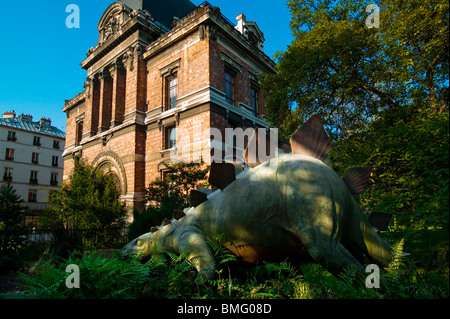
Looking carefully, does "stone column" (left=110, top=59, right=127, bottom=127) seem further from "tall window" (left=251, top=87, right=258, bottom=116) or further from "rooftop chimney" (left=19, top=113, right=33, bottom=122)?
"rooftop chimney" (left=19, top=113, right=33, bottom=122)

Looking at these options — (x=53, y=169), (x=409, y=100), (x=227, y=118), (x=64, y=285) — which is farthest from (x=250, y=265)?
(x=53, y=169)

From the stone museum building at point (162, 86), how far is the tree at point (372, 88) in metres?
5.18

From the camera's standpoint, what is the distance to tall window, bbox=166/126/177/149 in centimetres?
1585

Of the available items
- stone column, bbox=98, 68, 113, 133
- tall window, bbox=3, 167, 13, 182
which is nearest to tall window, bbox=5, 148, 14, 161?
tall window, bbox=3, 167, 13, 182

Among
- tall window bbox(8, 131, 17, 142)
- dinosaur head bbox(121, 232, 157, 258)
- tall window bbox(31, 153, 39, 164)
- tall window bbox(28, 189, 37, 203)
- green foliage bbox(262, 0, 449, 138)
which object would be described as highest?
tall window bbox(8, 131, 17, 142)

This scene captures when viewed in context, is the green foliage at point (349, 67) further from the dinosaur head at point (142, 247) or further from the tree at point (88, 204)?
the tree at point (88, 204)

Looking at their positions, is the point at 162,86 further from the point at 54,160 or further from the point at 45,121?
the point at 45,121

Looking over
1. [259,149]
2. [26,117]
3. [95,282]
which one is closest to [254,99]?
[259,149]

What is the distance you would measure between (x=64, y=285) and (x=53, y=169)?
44.1 m

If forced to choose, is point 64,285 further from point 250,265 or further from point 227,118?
point 227,118

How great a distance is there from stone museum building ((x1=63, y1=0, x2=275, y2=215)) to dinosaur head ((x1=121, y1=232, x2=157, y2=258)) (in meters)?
10.0

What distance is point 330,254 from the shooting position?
1.86 meters

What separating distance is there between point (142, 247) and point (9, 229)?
5.29 m
